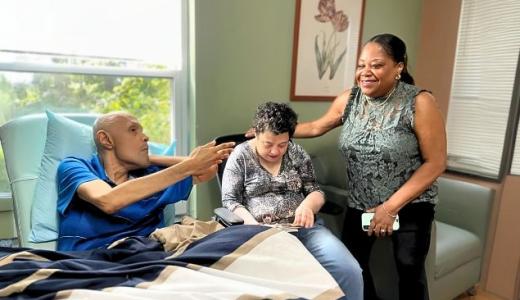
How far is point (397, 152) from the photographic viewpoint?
155 centimetres

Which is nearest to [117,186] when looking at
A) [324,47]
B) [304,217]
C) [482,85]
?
[304,217]

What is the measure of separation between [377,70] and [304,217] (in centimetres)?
68

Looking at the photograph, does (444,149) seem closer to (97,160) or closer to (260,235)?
(260,235)

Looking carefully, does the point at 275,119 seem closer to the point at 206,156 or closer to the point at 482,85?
the point at 206,156

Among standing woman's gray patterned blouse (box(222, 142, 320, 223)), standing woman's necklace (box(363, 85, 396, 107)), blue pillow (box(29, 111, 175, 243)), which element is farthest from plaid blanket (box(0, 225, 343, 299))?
standing woman's necklace (box(363, 85, 396, 107))

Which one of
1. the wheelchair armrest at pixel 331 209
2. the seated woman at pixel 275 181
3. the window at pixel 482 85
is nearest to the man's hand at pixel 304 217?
the seated woman at pixel 275 181

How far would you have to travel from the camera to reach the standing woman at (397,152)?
5.02 ft

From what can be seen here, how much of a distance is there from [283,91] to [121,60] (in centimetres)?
95

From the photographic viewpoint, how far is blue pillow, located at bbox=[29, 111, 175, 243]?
149cm

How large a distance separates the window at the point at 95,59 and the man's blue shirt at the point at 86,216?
1.86 feet

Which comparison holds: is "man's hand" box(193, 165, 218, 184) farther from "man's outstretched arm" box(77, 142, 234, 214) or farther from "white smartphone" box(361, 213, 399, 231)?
"white smartphone" box(361, 213, 399, 231)

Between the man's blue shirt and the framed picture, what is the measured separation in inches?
50.3

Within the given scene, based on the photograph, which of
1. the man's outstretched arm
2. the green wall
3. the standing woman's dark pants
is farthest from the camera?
the green wall

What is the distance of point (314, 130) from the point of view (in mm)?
1957
